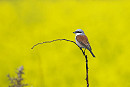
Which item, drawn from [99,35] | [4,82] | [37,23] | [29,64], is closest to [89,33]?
[99,35]

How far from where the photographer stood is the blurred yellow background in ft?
15.7

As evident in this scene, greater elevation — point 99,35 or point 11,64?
point 99,35

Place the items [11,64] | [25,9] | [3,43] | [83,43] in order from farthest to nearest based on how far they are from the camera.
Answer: [25,9]
[3,43]
[11,64]
[83,43]

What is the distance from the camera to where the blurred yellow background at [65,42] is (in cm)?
479

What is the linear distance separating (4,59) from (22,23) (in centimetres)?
186

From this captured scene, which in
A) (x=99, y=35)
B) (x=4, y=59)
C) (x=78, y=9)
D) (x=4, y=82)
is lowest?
(x=4, y=82)

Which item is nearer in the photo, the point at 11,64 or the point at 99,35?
the point at 11,64

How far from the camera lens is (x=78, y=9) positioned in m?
8.21

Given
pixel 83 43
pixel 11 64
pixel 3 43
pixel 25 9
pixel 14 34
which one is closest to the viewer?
pixel 83 43

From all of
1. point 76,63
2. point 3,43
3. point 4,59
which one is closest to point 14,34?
point 3,43

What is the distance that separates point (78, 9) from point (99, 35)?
83.0 inches

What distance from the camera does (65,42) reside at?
612cm

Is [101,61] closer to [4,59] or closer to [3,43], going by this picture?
[4,59]

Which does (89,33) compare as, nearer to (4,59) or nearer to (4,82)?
(4,59)
